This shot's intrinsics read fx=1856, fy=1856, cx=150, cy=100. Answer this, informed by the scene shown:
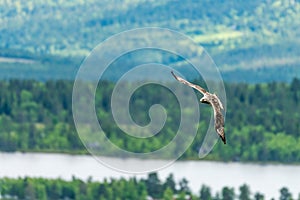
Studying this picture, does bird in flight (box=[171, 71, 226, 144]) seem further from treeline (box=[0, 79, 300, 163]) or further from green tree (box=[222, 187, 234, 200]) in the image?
treeline (box=[0, 79, 300, 163])

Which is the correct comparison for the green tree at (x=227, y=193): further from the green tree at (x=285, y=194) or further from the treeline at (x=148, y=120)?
the treeline at (x=148, y=120)

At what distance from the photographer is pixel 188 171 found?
32.1 metres

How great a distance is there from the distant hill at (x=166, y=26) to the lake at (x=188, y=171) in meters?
14.7

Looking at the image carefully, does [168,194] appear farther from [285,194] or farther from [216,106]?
[216,106]

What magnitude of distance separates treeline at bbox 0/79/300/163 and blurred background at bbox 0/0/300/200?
38mm

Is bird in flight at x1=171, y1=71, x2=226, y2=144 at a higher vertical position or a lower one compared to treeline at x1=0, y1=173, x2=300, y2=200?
higher

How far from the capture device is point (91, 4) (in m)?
60.5

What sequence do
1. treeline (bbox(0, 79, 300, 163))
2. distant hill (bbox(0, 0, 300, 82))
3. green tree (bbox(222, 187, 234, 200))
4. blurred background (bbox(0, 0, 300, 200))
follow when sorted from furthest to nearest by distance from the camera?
distant hill (bbox(0, 0, 300, 82)), treeline (bbox(0, 79, 300, 163)), blurred background (bbox(0, 0, 300, 200)), green tree (bbox(222, 187, 234, 200))

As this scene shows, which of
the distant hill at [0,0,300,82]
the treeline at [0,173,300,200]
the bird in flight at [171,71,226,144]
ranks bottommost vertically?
the treeline at [0,173,300,200]

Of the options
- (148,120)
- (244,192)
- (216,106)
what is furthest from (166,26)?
(216,106)

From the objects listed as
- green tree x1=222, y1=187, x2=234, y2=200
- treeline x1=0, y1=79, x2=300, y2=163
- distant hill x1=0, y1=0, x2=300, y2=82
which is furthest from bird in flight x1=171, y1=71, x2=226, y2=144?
distant hill x1=0, y1=0, x2=300, y2=82

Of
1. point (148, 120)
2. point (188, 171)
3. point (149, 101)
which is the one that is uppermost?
point (149, 101)

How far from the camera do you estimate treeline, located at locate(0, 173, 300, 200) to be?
2769 cm

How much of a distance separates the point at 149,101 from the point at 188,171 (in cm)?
628
